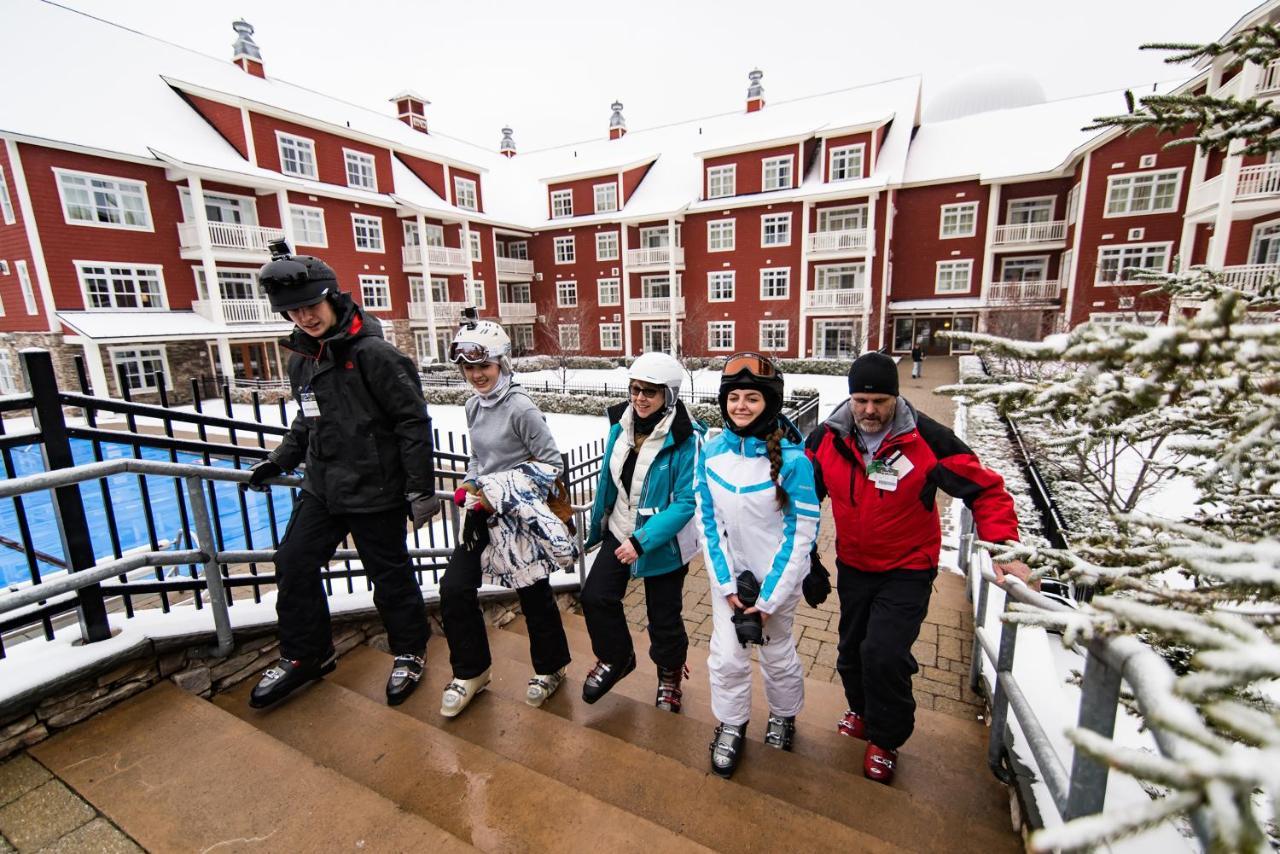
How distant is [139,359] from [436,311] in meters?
11.3

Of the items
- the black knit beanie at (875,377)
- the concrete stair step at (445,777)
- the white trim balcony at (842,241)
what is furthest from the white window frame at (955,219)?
the concrete stair step at (445,777)

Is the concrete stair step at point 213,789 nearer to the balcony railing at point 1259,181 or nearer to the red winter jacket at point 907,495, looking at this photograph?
the red winter jacket at point 907,495

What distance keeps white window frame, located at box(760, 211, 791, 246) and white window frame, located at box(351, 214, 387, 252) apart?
17680 millimetres

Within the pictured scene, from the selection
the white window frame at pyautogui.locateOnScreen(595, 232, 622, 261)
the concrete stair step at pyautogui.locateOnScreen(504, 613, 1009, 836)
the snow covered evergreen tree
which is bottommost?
the concrete stair step at pyautogui.locateOnScreen(504, 613, 1009, 836)

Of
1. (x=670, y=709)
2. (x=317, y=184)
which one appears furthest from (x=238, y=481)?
(x=317, y=184)

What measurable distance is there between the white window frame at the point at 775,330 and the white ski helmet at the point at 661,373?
2525 centimetres

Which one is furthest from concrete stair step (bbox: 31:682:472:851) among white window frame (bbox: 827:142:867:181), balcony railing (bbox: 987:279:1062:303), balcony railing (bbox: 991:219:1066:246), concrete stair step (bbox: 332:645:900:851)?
balcony railing (bbox: 991:219:1066:246)

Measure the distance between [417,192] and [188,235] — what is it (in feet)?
33.9

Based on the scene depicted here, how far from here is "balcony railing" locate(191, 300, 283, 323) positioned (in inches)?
804

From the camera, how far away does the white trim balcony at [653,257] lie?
94.9 ft

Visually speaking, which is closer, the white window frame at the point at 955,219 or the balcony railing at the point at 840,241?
the balcony railing at the point at 840,241

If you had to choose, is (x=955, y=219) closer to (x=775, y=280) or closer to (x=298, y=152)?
(x=775, y=280)

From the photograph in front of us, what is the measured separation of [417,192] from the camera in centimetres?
2778

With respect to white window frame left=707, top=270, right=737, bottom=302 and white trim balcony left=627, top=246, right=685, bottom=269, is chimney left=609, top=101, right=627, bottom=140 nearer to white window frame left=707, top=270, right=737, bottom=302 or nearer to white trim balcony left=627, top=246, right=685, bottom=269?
white trim balcony left=627, top=246, right=685, bottom=269
